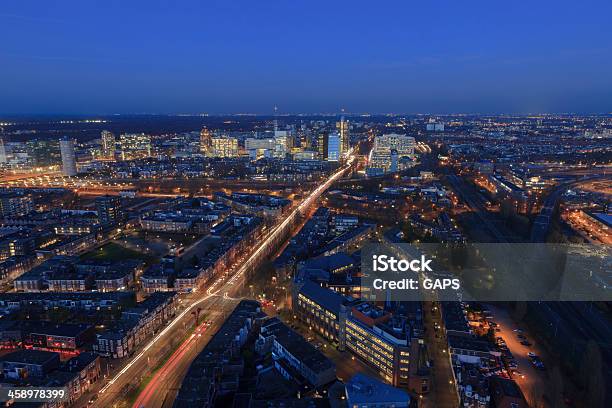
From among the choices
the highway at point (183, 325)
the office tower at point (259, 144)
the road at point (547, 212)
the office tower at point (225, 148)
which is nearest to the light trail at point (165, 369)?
the highway at point (183, 325)

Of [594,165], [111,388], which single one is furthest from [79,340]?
[594,165]

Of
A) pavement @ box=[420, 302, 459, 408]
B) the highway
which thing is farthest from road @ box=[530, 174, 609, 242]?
the highway

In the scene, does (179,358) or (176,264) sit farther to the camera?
(176,264)

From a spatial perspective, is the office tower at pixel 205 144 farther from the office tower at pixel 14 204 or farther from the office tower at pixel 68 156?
the office tower at pixel 14 204

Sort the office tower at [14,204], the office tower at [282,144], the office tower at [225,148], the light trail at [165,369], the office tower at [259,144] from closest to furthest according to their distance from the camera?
the light trail at [165,369], the office tower at [14,204], the office tower at [225,148], the office tower at [282,144], the office tower at [259,144]

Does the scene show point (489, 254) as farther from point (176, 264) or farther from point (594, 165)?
point (594, 165)

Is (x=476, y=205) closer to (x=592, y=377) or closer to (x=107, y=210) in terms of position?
(x=592, y=377)
